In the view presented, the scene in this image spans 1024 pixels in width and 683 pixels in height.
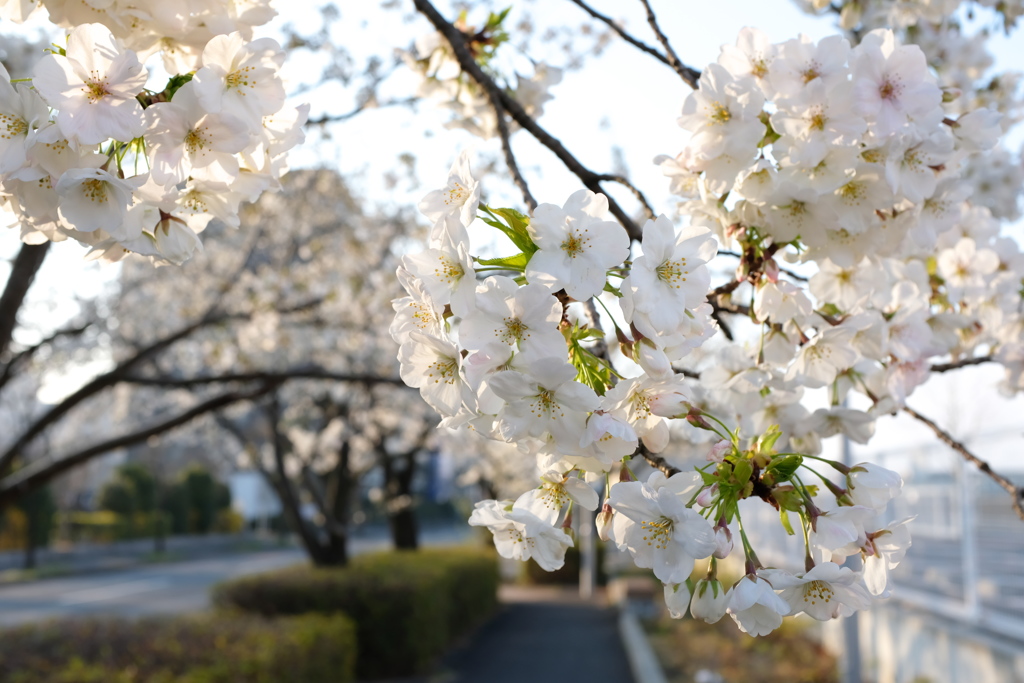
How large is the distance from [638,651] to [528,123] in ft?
26.4

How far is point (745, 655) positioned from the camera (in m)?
8.03

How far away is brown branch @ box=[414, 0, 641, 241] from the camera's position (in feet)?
5.08

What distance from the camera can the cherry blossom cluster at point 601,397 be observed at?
2.96ft

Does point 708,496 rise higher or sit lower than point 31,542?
higher

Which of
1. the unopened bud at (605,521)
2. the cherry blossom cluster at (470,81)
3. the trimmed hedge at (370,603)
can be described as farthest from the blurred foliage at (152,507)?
the unopened bud at (605,521)

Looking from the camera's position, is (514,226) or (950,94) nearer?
(514,226)

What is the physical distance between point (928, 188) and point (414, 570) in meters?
8.71

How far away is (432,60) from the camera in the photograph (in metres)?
2.16

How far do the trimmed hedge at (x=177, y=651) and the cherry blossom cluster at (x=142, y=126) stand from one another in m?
4.32

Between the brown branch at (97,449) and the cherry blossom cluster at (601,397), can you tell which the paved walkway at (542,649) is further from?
the cherry blossom cluster at (601,397)

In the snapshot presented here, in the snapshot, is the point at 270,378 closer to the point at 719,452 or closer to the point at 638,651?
the point at 719,452

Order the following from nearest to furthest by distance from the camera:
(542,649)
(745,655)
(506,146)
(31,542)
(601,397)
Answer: (601,397), (506,146), (745,655), (542,649), (31,542)

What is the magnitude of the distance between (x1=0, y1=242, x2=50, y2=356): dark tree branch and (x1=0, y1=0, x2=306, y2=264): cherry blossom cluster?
1809mm

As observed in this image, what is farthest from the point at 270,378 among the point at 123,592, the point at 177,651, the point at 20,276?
the point at 123,592
